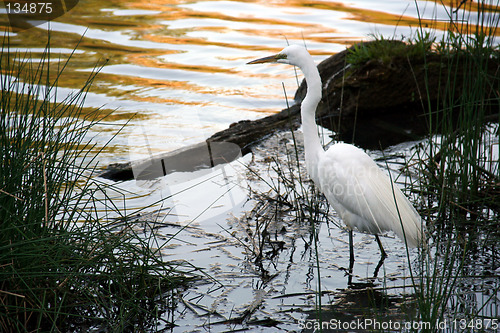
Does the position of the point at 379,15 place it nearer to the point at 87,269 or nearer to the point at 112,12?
the point at 112,12

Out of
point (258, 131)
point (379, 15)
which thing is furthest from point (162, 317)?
point (379, 15)

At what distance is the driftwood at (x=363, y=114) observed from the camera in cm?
483

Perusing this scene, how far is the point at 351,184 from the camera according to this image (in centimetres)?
331

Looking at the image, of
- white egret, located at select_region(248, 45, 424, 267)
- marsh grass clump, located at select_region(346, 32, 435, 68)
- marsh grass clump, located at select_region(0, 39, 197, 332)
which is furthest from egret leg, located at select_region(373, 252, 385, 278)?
marsh grass clump, located at select_region(346, 32, 435, 68)

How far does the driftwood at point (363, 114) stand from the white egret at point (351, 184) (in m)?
1.37

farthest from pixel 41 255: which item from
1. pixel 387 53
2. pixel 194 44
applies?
pixel 194 44

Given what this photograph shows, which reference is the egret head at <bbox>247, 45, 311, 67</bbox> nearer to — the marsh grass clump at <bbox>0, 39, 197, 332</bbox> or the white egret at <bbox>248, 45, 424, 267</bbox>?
the white egret at <bbox>248, 45, 424, 267</bbox>

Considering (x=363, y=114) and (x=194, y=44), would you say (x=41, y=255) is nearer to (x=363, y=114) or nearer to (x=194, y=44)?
(x=363, y=114)

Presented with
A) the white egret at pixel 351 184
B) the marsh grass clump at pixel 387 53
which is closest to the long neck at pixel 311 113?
the white egret at pixel 351 184

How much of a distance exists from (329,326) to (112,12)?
8849 mm

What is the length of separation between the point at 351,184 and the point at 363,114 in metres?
2.52

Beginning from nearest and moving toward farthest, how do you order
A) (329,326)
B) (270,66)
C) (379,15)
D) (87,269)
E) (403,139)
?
1. (87,269)
2. (329,326)
3. (403,139)
4. (270,66)
5. (379,15)

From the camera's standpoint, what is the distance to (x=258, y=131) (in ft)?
16.8

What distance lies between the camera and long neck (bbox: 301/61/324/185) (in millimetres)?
3398
